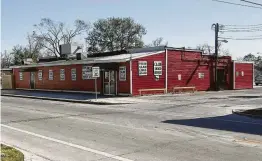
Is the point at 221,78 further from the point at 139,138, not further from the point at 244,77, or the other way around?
the point at 139,138

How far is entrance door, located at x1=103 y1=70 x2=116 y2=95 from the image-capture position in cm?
3055

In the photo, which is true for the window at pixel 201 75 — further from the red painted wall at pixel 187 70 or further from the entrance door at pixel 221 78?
the entrance door at pixel 221 78

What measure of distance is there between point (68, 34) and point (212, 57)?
193 feet

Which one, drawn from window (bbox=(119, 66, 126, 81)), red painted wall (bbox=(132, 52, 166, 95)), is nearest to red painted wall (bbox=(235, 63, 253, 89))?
red painted wall (bbox=(132, 52, 166, 95))

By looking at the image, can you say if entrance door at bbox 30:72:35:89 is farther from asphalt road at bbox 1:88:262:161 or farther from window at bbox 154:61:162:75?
asphalt road at bbox 1:88:262:161

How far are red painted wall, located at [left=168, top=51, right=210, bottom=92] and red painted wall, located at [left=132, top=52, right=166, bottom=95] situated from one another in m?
1.10

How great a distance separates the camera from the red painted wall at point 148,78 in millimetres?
29409

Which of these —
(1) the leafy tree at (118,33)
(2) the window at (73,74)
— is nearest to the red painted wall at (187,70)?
(2) the window at (73,74)

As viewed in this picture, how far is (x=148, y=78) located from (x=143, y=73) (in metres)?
0.77

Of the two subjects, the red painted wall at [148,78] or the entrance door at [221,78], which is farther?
the entrance door at [221,78]

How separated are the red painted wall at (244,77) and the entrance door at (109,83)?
16901mm

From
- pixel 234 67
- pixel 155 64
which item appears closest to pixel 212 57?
pixel 234 67

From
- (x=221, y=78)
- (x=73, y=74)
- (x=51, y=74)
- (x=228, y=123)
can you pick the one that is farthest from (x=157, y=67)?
(x=228, y=123)

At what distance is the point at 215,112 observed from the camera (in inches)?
→ 685
